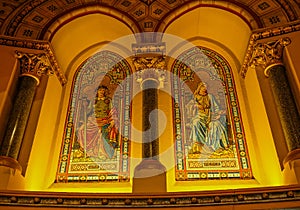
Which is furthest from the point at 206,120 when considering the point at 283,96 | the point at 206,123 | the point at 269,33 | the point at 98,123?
the point at 98,123

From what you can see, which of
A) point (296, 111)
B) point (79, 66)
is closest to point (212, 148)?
point (296, 111)

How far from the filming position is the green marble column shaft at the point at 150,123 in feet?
20.0

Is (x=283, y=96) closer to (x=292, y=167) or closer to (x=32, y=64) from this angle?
(x=292, y=167)

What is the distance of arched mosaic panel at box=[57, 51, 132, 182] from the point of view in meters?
6.66

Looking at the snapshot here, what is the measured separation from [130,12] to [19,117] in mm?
3512

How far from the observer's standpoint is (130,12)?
322 inches

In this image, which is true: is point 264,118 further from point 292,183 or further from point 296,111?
point 292,183

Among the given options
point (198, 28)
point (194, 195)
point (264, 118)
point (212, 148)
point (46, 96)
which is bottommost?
point (194, 195)

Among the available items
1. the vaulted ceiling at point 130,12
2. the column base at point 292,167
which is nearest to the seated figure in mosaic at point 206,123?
the column base at point 292,167

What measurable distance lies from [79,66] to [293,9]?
16.0 ft

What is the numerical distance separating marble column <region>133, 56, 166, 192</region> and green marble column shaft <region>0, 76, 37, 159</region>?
78.8 inches

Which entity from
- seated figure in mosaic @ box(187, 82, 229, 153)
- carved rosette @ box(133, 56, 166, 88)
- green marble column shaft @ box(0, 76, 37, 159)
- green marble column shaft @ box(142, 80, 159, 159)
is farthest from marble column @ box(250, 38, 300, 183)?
green marble column shaft @ box(0, 76, 37, 159)

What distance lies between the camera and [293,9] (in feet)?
23.9


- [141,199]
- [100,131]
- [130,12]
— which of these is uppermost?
[130,12]
